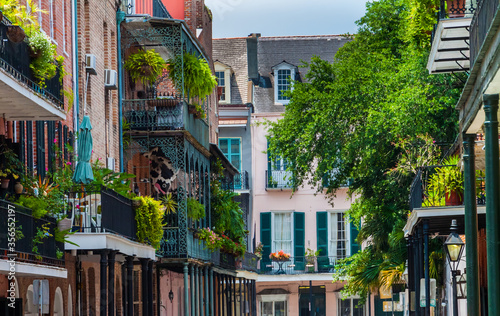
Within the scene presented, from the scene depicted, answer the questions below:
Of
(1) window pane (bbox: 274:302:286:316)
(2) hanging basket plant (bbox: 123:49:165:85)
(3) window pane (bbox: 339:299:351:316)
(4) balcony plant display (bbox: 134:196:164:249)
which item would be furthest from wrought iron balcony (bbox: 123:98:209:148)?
(3) window pane (bbox: 339:299:351:316)

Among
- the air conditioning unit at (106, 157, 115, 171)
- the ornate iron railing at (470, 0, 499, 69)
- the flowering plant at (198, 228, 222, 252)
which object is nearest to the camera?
the ornate iron railing at (470, 0, 499, 69)

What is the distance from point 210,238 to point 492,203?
20.5 meters

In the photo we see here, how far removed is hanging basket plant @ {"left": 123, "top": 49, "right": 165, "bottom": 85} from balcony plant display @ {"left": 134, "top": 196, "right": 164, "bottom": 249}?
610 centimetres

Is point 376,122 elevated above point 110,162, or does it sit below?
above

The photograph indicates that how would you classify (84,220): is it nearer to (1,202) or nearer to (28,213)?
(28,213)

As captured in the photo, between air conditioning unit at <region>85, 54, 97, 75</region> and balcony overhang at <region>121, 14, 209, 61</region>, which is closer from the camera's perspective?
air conditioning unit at <region>85, 54, 97, 75</region>

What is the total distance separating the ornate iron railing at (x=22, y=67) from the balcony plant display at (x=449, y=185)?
6.71 meters

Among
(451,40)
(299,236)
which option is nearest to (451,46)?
(451,40)

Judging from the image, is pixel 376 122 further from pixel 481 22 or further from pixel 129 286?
pixel 481 22

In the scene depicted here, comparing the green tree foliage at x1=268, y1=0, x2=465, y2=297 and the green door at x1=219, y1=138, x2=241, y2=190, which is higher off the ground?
the green door at x1=219, y1=138, x2=241, y2=190

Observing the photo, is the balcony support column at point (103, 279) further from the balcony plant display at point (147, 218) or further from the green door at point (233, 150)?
the green door at point (233, 150)

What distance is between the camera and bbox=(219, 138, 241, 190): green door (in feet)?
160

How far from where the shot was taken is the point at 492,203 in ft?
35.7

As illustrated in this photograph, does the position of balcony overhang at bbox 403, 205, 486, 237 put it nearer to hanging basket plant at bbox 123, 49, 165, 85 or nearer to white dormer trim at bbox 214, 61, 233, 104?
hanging basket plant at bbox 123, 49, 165, 85
